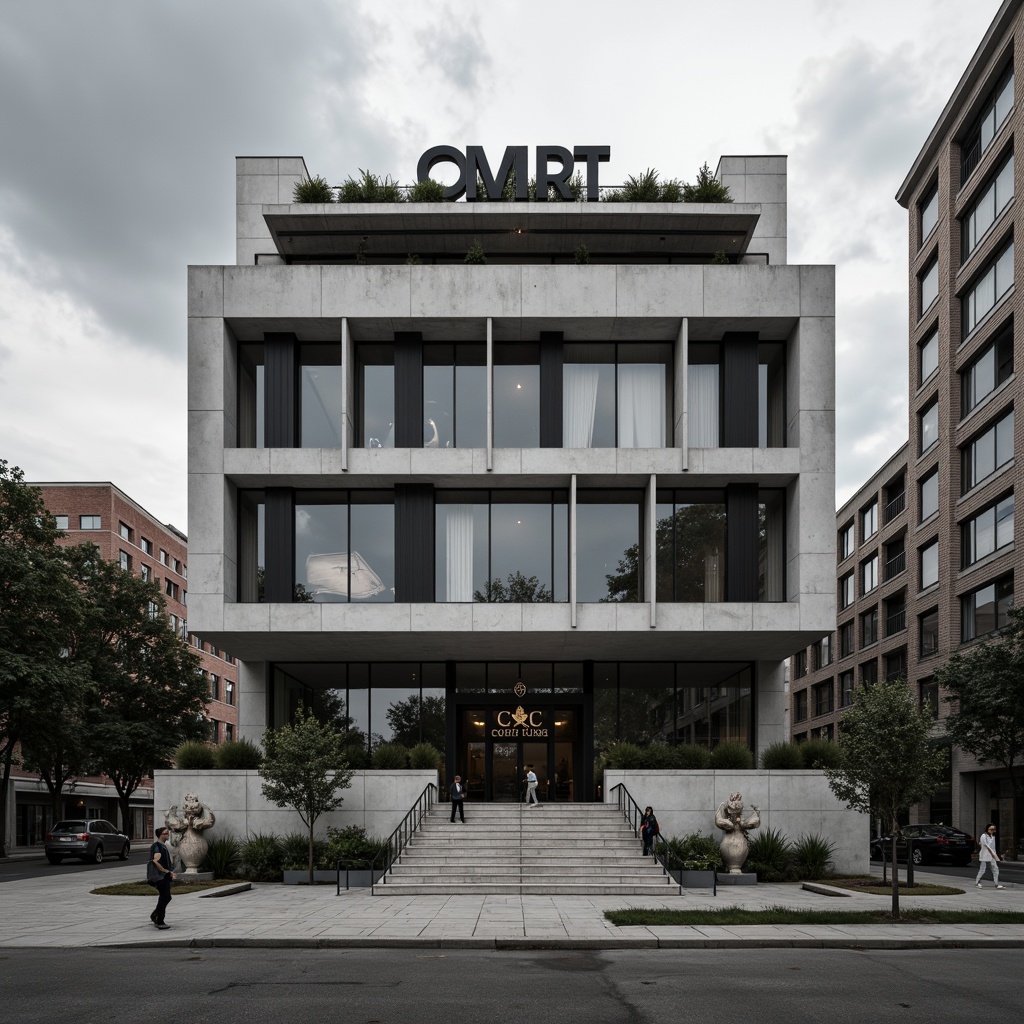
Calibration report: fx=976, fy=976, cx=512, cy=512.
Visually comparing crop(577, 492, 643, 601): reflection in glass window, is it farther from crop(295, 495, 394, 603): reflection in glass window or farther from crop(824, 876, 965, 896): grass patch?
crop(824, 876, 965, 896): grass patch

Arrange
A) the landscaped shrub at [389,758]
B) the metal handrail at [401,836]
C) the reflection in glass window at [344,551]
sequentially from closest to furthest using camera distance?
the metal handrail at [401,836] → the landscaped shrub at [389,758] → the reflection in glass window at [344,551]

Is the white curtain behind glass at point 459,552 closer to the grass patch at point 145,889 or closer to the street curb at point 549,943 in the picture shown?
the grass patch at point 145,889

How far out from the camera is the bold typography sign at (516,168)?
33406 millimetres

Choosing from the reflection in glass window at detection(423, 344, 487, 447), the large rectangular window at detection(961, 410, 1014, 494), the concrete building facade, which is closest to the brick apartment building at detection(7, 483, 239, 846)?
the concrete building facade

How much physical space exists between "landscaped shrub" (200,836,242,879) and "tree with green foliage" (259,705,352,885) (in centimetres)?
267

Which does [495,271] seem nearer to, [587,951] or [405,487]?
[405,487]

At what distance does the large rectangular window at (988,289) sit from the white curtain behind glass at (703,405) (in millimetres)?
22693

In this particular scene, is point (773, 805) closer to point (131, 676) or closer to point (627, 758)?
point (627, 758)

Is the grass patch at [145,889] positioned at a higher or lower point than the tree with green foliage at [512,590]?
lower

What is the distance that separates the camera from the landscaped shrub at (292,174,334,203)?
3278 centimetres

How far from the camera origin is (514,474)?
30.6m

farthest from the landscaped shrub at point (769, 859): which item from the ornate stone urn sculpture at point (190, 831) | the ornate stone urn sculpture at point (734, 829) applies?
the ornate stone urn sculpture at point (190, 831)

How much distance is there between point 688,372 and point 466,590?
10.1 m

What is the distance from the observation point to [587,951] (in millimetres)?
15734
